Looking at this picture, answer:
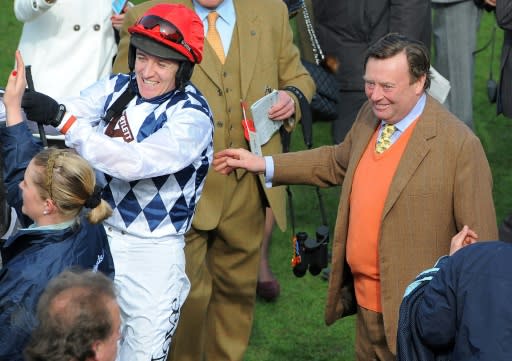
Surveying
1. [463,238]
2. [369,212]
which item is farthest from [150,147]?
[463,238]

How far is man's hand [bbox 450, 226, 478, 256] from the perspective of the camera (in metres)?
4.98

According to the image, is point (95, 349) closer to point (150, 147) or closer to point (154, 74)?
point (150, 147)

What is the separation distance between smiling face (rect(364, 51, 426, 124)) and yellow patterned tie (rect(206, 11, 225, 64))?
114cm

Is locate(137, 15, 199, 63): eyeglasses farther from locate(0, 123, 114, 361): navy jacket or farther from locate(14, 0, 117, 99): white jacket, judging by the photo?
locate(14, 0, 117, 99): white jacket

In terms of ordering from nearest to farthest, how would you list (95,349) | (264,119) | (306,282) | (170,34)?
(95,349)
(170,34)
(264,119)
(306,282)

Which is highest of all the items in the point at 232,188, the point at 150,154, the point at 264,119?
the point at 150,154

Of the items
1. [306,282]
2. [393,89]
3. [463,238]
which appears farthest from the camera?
[306,282]

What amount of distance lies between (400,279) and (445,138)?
0.67m

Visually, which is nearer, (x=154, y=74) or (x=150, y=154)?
(x=150, y=154)

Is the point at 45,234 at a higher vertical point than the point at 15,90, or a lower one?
lower

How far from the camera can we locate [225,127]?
20.5 ft

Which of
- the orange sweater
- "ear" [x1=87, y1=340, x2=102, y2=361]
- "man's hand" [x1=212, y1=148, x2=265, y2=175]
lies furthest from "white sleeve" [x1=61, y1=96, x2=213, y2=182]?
"ear" [x1=87, y1=340, x2=102, y2=361]

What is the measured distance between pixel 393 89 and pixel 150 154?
3.83 feet

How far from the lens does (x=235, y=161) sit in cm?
577
